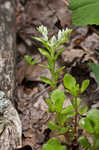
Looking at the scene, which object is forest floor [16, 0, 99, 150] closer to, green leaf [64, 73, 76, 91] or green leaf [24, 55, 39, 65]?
green leaf [24, 55, 39, 65]

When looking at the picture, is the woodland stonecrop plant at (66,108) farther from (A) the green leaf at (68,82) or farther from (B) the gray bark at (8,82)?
(B) the gray bark at (8,82)

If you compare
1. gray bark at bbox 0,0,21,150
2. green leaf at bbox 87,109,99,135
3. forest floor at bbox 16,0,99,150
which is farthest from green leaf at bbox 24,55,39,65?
green leaf at bbox 87,109,99,135

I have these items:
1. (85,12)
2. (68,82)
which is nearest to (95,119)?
(68,82)

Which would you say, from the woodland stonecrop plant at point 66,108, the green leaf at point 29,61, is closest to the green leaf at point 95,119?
the woodland stonecrop plant at point 66,108

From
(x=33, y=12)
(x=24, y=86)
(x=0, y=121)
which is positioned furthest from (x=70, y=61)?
(x=33, y=12)

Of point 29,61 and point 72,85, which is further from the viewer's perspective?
point 29,61

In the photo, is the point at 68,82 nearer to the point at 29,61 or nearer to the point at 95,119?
the point at 95,119
